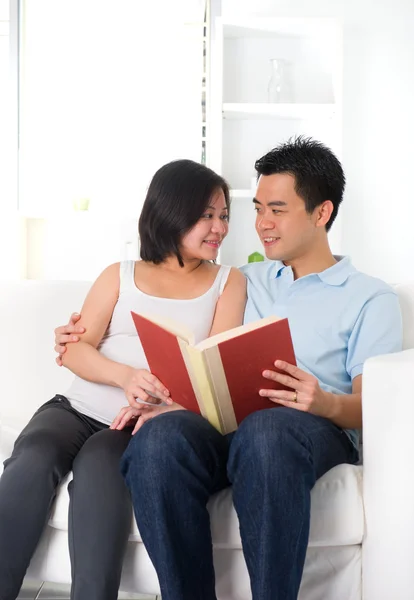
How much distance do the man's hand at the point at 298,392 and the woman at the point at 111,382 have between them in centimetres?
23

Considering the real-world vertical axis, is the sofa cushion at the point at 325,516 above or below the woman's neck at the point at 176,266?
below

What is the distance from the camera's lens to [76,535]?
4.86ft

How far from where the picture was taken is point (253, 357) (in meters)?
1.42

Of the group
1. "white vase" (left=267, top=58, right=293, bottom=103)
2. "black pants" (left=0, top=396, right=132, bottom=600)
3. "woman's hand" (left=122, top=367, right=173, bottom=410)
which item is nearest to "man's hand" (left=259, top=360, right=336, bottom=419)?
"woman's hand" (left=122, top=367, right=173, bottom=410)

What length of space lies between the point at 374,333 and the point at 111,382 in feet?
1.92

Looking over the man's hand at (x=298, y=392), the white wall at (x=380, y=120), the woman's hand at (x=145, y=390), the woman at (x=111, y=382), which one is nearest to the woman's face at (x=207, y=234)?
the woman at (x=111, y=382)

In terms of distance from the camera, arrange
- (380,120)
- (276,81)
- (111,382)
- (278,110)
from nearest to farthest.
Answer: (111,382)
(278,110)
(276,81)
(380,120)

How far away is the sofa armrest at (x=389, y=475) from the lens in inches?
59.7

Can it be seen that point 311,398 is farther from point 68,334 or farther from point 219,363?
point 68,334

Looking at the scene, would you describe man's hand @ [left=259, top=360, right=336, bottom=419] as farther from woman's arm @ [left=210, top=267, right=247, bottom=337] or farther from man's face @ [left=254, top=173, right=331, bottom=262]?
man's face @ [left=254, top=173, right=331, bottom=262]

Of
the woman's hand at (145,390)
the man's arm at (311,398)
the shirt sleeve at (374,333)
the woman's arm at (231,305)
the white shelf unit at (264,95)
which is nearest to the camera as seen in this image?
the man's arm at (311,398)

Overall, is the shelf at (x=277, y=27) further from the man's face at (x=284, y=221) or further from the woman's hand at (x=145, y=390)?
the woman's hand at (x=145, y=390)

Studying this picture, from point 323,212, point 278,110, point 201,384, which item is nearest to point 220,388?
point 201,384

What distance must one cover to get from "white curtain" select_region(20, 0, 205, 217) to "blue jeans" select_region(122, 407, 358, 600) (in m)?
2.55
